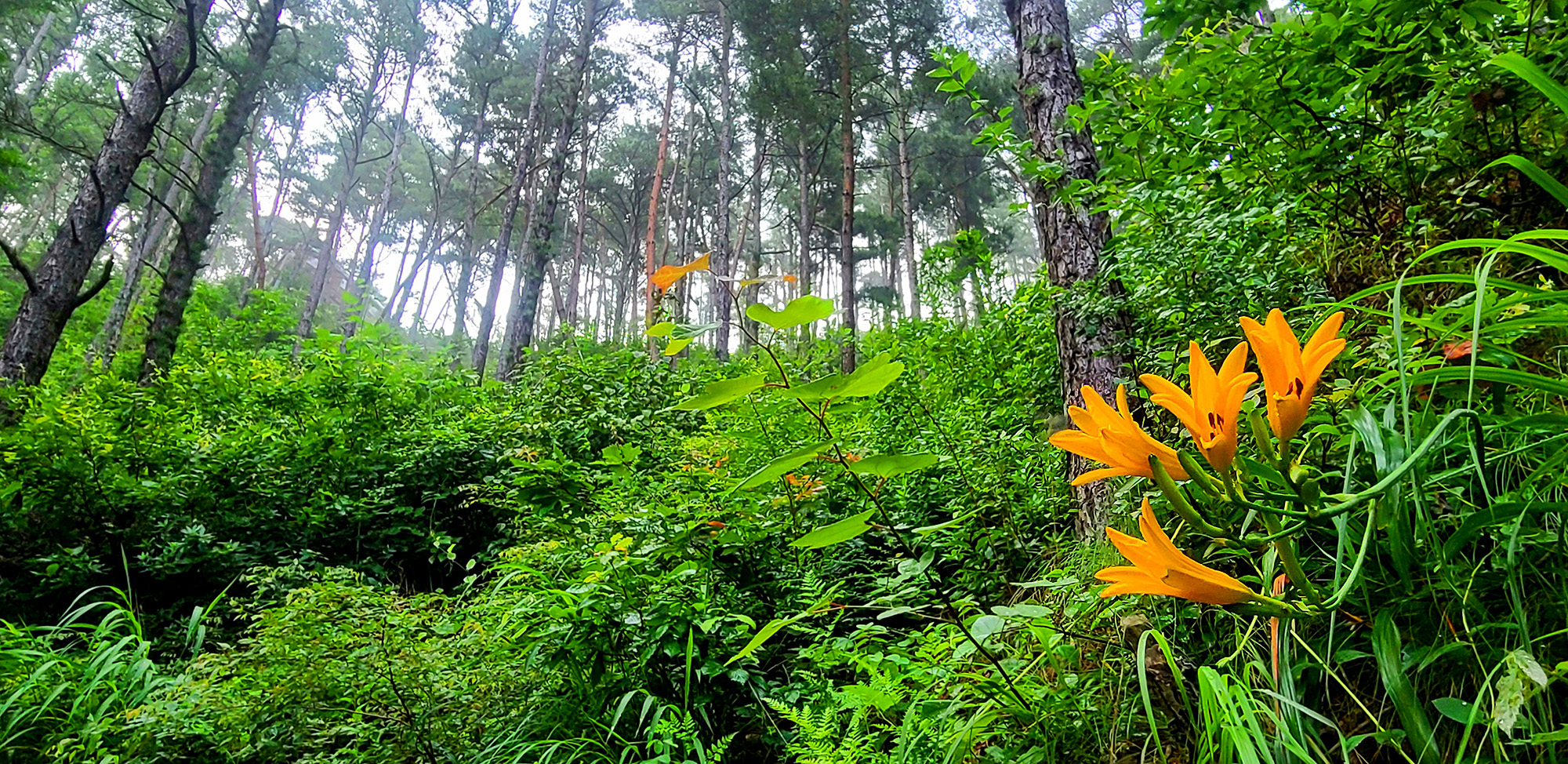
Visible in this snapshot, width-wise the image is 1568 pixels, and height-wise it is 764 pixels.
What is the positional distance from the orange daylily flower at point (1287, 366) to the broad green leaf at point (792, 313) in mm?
427

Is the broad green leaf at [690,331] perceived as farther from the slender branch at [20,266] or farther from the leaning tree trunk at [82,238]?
the leaning tree trunk at [82,238]

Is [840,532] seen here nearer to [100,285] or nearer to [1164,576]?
[1164,576]

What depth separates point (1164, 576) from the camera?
0.57 m

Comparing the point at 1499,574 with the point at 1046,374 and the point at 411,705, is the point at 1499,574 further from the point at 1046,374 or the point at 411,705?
the point at 411,705

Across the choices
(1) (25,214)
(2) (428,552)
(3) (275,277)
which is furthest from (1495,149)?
(1) (25,214)

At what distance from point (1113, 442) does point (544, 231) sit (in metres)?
9.99

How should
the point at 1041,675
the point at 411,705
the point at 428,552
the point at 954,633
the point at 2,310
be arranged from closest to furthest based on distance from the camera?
the point at 1041,675 < the point at 954,633 < the point at 411,705 < the point at 428,552 < the point at 2,310

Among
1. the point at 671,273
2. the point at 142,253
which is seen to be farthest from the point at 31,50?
the point at 671,273

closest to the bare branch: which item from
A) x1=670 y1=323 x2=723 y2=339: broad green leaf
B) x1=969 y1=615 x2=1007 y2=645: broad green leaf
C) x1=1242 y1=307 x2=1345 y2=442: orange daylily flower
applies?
x1=670 y1=323 x2=723 y2=339: broad green leaf

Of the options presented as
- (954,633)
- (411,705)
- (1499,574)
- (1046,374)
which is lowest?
(411,705)

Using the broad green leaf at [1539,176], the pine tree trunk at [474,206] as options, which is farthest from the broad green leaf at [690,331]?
the pine tree trunk at [474,206]

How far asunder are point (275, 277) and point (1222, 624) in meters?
28.9

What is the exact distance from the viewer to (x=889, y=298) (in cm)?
1503

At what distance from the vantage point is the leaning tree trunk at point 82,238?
3.90 meters
